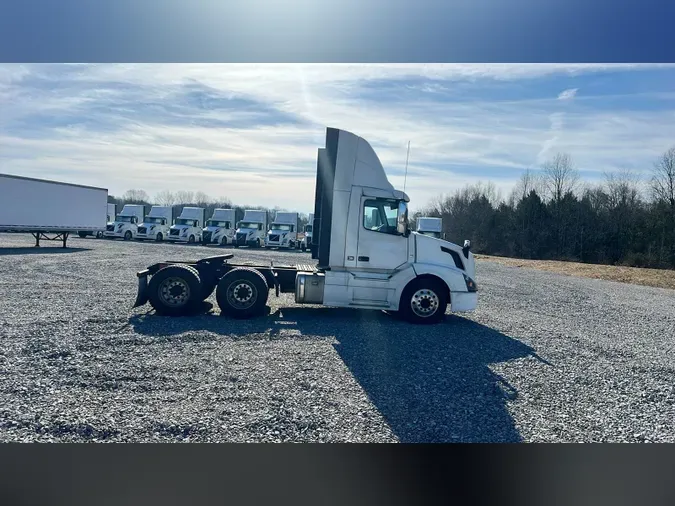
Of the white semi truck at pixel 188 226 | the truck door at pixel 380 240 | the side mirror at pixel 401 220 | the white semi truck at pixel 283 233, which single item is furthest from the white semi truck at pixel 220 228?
the side mirror at pixel 401 220

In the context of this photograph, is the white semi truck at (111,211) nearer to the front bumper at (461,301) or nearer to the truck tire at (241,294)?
the truck tire at (241,294)

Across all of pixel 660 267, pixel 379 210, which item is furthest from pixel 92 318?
pixel 660 267

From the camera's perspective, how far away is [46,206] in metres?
26.4

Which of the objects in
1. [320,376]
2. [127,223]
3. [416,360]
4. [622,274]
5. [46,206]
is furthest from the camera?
[127,223]

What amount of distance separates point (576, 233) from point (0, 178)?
3861 centimetres

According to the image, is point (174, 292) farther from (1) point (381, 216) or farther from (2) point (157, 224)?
(2) point (157, 224)

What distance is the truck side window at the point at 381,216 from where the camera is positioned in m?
9.80

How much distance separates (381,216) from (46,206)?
23466 millimetres

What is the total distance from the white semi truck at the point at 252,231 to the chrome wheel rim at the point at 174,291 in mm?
27765

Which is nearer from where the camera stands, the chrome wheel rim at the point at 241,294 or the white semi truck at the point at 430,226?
the chrome wheel rim at the point at 241,294

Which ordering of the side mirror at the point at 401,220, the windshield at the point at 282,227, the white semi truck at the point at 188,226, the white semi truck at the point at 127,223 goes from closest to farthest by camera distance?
the side mirror at the point at 401,220 → the windshield at the point at 282,227 → the white semi truck at the point at 188,226 → the white semi truck at the point at 127,223

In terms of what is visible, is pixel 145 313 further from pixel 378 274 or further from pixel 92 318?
pixel 378 274

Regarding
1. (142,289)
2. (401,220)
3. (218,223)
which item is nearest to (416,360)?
(401,220)

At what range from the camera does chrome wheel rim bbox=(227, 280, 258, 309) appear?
9883 mm
